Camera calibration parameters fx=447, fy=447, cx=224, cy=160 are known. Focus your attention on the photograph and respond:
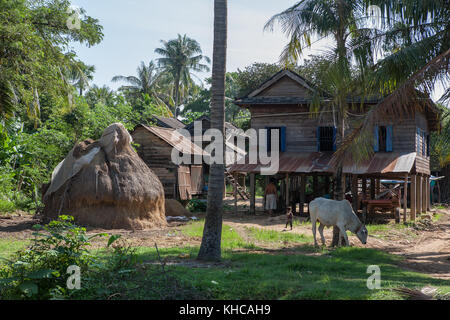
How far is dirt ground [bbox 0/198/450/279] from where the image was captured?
39.9ft

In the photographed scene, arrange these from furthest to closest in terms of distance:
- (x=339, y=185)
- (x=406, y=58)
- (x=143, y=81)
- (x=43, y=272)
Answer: (x=143, y=81) < (x=339, y=185) < (x=406, y=58) < (x=43, y=272)

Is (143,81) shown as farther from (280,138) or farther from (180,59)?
(280,138)

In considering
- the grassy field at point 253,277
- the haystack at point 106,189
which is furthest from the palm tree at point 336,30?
the haystack at point 106,189

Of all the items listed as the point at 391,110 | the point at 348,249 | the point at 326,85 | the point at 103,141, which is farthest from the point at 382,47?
the point at 103,141

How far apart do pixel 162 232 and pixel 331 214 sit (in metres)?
5.92

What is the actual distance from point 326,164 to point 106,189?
439 inches

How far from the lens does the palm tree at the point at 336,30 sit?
1259 centimetres

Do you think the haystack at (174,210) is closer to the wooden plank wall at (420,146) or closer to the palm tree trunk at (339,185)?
the palm tree trunk at (339,185)

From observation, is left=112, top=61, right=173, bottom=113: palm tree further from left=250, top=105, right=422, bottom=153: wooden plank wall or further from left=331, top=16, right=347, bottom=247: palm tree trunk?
left=331, top=16, right=347, bottom=247: palm tree trunk

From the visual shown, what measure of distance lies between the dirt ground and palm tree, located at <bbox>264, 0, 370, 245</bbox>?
2.35 m

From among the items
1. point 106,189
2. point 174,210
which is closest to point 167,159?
point 174,210

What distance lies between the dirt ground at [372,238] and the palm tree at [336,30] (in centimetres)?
235

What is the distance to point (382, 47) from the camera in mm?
13133

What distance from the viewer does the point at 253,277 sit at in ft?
27.0
